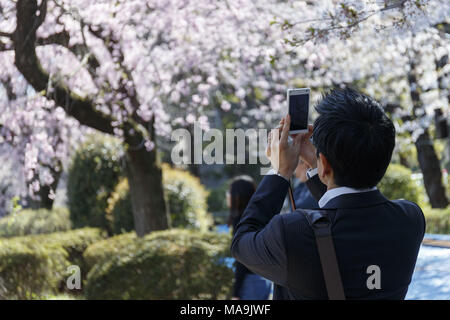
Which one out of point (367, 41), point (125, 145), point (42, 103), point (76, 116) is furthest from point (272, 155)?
point (367, 41)

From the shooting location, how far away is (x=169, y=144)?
1842 cm

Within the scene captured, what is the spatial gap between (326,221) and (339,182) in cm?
15

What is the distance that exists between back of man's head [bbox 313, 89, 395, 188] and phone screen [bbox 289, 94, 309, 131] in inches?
7.7

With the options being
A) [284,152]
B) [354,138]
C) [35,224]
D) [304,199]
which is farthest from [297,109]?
[35,224]

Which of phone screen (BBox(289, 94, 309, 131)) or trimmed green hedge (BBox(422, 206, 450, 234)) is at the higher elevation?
phone screen (BBox(289, 94, 309, 131))

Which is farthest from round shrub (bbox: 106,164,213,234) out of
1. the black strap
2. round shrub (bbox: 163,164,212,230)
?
the black strap

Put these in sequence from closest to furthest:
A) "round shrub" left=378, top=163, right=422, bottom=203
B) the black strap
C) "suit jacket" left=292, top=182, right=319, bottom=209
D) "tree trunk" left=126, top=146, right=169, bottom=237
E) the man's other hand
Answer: the black strap < the man's other hand < "suit jacket" left=292, top=182, right=319, bottom=209 < "tree trunk" left=126, top=146, right=169, bottom=237 < "round shrub" left=378, top=163, right=422, bottom=203

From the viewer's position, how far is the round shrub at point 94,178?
1023 centimetres

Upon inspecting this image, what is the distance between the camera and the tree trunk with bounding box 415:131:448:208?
8555 mm

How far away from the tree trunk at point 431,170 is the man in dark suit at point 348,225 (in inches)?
291

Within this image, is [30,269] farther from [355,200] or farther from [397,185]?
[397,185]

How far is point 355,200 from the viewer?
1.57 m

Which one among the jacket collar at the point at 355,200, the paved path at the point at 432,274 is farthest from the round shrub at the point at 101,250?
the jacket collar at the point at 355,200

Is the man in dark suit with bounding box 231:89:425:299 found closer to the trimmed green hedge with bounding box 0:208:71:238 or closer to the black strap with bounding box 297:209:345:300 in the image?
the black strap with bounding box 297:209:345:300
